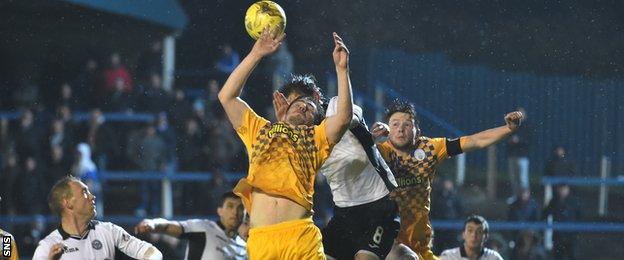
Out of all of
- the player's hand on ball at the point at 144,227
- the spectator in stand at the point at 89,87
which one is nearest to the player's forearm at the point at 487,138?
the player's hand on ball at the point at 144,227

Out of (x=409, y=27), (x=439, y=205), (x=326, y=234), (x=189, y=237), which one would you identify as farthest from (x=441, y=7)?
(x=326, y=234)

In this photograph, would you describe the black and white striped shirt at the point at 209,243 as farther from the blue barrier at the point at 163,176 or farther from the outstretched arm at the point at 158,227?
the blue barrier at the point at 163,176

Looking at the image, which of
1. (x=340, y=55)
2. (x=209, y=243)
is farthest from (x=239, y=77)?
(x=209, y=243)

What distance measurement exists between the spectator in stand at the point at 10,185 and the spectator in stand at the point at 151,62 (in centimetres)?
308

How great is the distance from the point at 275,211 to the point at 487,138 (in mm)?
2253

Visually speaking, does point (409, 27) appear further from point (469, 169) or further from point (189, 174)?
point (189, 174)

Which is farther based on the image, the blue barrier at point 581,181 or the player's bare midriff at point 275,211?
the blue barrier at point 581,181

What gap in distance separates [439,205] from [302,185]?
7.14 metres

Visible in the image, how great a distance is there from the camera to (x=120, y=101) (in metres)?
15.4

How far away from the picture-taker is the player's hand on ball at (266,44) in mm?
6508

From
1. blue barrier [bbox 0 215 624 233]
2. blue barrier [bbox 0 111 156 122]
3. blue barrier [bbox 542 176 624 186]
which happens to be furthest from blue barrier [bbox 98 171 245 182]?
blue barrier [bbox 542 176 624 186]

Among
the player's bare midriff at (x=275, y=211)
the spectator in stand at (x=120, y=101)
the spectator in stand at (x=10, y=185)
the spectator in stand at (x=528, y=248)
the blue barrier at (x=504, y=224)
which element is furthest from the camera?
the spectator in stand at (x=120, y=101)

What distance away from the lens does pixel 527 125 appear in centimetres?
1530

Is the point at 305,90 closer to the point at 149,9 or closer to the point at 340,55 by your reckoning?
the point at 340,55
